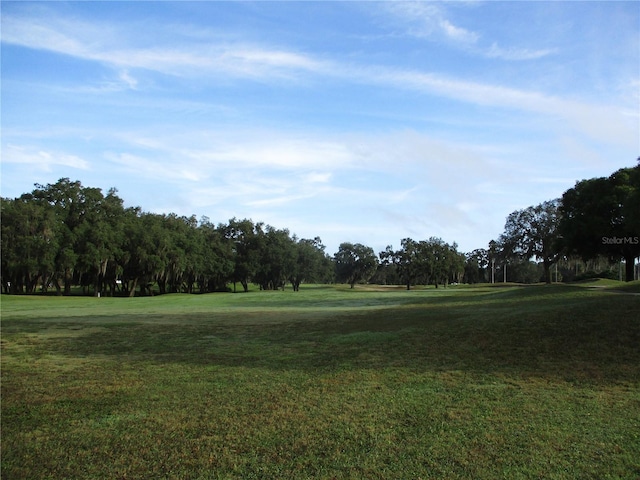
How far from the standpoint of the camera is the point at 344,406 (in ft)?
25.2

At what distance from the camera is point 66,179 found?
64.4 m

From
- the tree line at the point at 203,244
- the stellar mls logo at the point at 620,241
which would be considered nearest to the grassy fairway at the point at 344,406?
the tree line at the point at 203,244

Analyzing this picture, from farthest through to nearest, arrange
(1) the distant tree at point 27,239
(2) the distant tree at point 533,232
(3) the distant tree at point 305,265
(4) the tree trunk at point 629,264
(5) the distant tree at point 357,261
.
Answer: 1. (5) the distant tree at point 357,261
2. (3) the distant tree at point 305,265
3. (2) the distant tree at point 533,232
4. (1) the distant tree at point 27,239
5. (4) the tree trunk at point 629,264

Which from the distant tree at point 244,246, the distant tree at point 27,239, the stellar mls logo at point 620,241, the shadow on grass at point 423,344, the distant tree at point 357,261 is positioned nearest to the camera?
the shadow on grass at point 423,344

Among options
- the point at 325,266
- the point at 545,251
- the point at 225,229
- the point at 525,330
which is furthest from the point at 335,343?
the point at 325,266

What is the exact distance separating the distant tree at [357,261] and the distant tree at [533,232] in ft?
129

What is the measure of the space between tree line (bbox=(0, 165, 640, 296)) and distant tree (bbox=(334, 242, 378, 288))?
417 inches

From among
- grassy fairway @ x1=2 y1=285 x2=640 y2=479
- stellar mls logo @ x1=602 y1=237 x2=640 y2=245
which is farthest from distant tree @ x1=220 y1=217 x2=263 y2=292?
grassy fairway @ x1=2 y1=285 x2=640 y2=479

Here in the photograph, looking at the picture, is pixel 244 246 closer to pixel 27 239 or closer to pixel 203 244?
pixel 203 244

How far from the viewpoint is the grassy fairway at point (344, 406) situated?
17.9ft

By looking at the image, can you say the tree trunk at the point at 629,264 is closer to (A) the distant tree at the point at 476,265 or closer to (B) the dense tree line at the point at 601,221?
(B) the dense tree line at the point at 601,221

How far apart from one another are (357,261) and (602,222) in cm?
7479

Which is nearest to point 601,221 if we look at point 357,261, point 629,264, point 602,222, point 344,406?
point 602,222

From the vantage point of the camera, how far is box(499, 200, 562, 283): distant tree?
71.9m
